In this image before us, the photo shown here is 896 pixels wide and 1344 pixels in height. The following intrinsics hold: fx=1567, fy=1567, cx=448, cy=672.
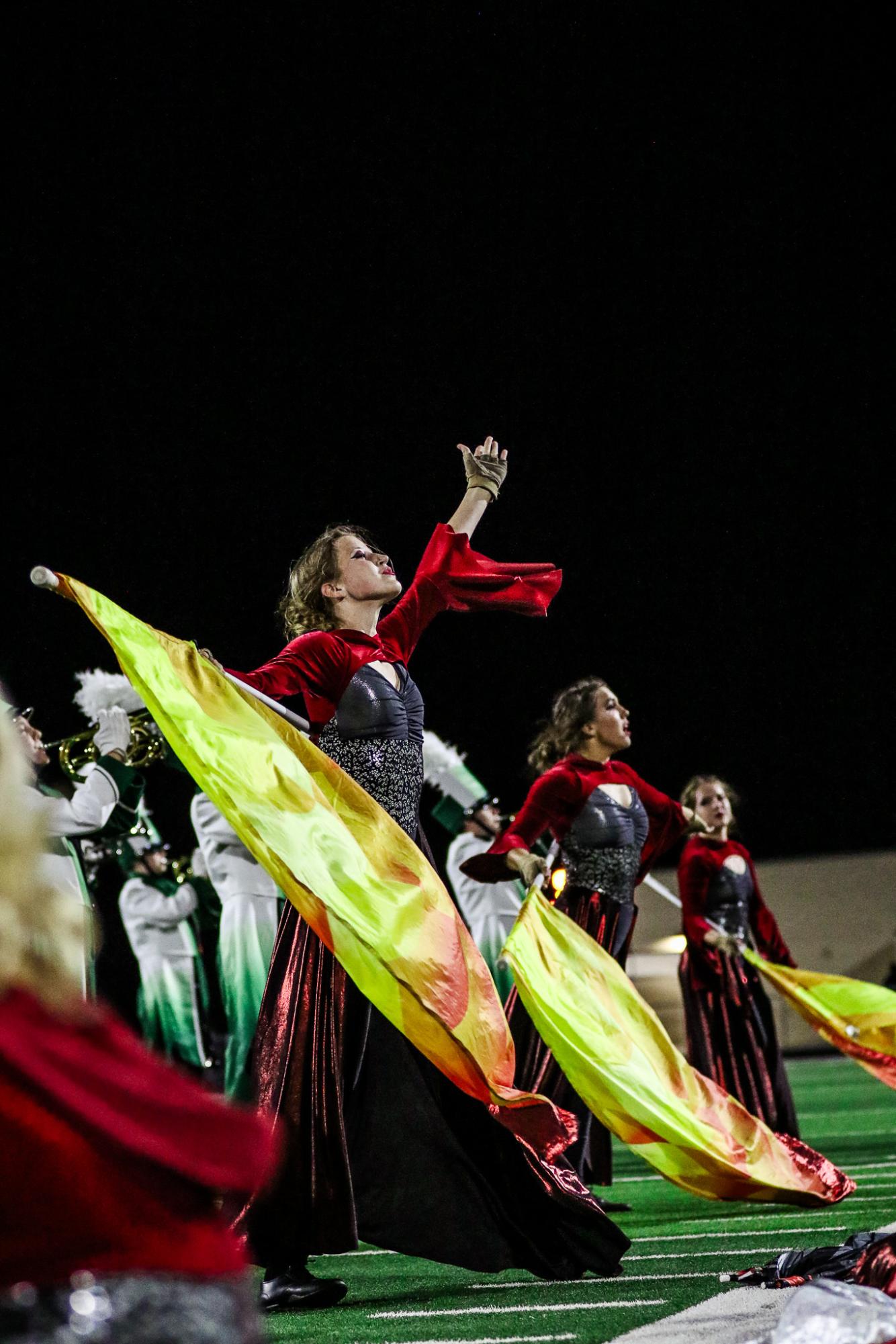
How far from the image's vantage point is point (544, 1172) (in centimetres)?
385

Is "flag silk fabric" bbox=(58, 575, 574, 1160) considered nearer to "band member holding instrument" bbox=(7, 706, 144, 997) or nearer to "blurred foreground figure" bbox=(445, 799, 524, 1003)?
"band member holding instrument" bbox=(7, 706, 144, 997)

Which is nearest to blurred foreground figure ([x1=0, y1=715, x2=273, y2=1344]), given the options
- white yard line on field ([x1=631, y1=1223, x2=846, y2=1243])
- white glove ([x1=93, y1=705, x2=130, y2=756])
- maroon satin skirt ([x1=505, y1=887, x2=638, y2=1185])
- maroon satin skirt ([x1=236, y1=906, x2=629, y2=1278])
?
maroon satin skirt ([x1=236, y1=906, x2=629, y2=1278])

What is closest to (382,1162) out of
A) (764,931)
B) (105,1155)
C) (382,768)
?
Result: (382,768)

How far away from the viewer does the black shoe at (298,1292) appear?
362 cm

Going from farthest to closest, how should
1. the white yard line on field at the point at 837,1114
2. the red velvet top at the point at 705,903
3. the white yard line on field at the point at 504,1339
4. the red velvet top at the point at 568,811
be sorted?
the white yard line on field at the point at 837,1114 < the red velvet top at the point at 705,903 < the red velvet top at the point at 568,811 < the white yard line on field at the point at 504,1339

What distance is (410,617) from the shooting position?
4508mm

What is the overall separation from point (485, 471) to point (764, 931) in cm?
412

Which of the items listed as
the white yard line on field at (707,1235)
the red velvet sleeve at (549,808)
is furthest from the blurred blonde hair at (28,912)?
the red velvet sleeve at (549,808)

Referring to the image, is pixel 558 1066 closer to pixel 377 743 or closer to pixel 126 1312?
pixel 377 743

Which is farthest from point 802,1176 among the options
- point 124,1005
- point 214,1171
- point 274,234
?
point 124,1005

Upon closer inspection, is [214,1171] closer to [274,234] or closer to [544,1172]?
[544,1172]

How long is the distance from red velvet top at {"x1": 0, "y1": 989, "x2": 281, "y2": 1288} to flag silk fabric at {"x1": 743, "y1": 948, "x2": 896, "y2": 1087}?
4844mm

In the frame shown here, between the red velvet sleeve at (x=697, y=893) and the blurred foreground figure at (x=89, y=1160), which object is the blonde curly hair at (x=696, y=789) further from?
the blurred foreground figure at (x=89, y=1160)

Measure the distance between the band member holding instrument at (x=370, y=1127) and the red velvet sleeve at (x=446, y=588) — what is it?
18 centimetres
